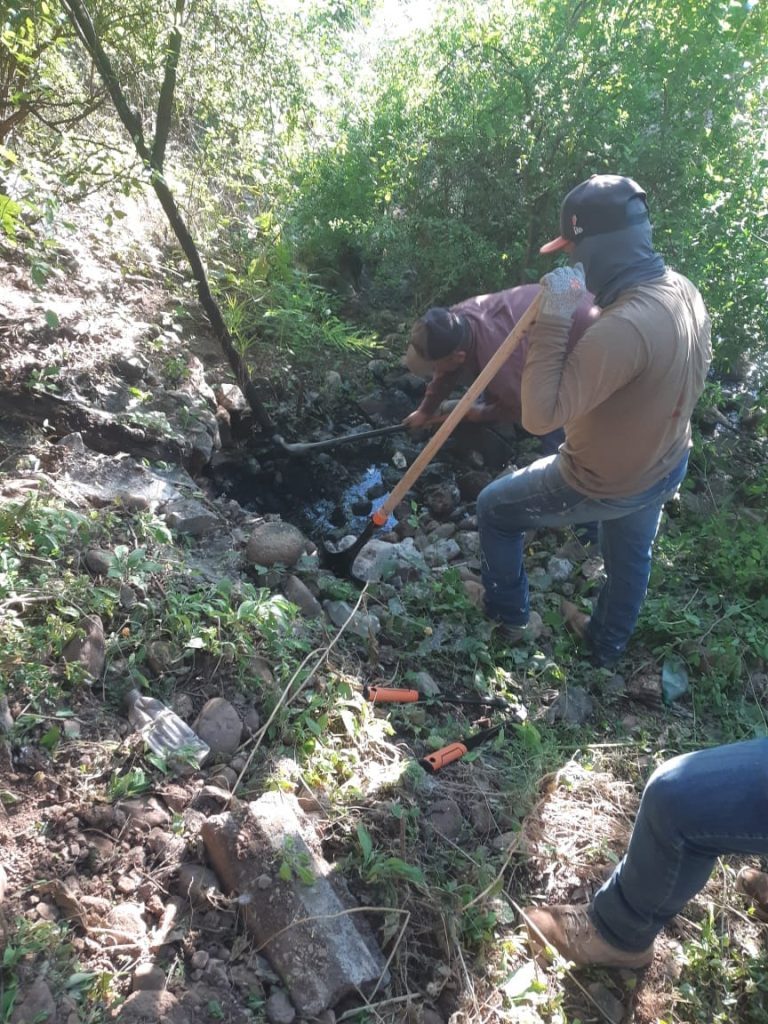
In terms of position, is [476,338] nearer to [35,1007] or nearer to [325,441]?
[325,441]

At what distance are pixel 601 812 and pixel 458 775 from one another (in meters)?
0.51

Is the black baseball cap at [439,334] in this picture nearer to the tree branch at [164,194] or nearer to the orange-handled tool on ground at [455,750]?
the tree branch at [164,194]

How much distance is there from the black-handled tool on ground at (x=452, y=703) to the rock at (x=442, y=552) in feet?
3.35

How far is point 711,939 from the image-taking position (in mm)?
2096

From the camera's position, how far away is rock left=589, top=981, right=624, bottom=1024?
76.5 inches

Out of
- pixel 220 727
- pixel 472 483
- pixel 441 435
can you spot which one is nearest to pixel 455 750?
pixel 220 727

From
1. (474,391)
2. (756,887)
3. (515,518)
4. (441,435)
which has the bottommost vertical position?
(756,887)

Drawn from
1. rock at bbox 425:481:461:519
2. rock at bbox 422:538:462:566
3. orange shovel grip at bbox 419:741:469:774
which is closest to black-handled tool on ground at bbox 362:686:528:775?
orange shovel grip at bbox 419:741:469:774

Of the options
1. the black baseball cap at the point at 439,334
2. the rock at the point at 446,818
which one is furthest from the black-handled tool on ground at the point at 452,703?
the black baseball cap at the point at 439,334

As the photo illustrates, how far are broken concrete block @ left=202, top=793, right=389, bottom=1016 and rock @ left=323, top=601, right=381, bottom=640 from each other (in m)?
1.09

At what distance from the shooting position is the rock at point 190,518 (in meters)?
3.25

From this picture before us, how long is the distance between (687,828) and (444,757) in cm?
106

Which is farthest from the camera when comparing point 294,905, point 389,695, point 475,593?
point 475,593

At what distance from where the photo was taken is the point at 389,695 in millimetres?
2748
